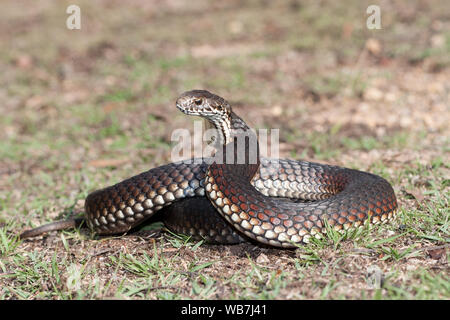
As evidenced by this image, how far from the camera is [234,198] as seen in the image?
4.23 metres

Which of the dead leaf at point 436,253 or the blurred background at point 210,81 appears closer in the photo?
the dead leaf at point 436,253

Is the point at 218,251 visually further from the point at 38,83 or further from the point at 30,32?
the point at 30,32

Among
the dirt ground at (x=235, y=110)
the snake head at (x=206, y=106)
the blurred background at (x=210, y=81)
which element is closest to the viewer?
the dirt ground at (x=235, y=110)

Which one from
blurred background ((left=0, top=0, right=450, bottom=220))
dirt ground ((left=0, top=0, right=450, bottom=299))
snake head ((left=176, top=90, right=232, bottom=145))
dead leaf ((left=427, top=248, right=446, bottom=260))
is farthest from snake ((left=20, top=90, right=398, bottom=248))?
blurred background ((left=0, top=0, right=450, bottom=220))

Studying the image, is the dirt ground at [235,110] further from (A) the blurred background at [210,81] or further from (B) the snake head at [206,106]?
(B) the snake head at [206,106]

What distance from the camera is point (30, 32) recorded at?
44.9 ft

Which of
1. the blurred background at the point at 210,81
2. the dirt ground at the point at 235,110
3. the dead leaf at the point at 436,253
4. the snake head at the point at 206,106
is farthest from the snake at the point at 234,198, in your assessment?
the blurred background at the point at 210,81

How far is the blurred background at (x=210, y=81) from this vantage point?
729 cm

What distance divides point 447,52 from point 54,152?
787cm

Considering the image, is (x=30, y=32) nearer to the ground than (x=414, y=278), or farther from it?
farther from it

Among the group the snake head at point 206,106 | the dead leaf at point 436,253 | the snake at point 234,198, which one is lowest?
the dead leaf at point 436,253

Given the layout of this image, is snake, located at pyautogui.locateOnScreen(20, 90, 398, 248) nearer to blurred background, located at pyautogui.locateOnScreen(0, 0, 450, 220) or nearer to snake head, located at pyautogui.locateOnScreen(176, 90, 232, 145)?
snake head, located at pyautogui.locateOnScreen(176, 90, 232, 145)

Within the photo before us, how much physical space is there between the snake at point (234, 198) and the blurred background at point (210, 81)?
132 centimetres
